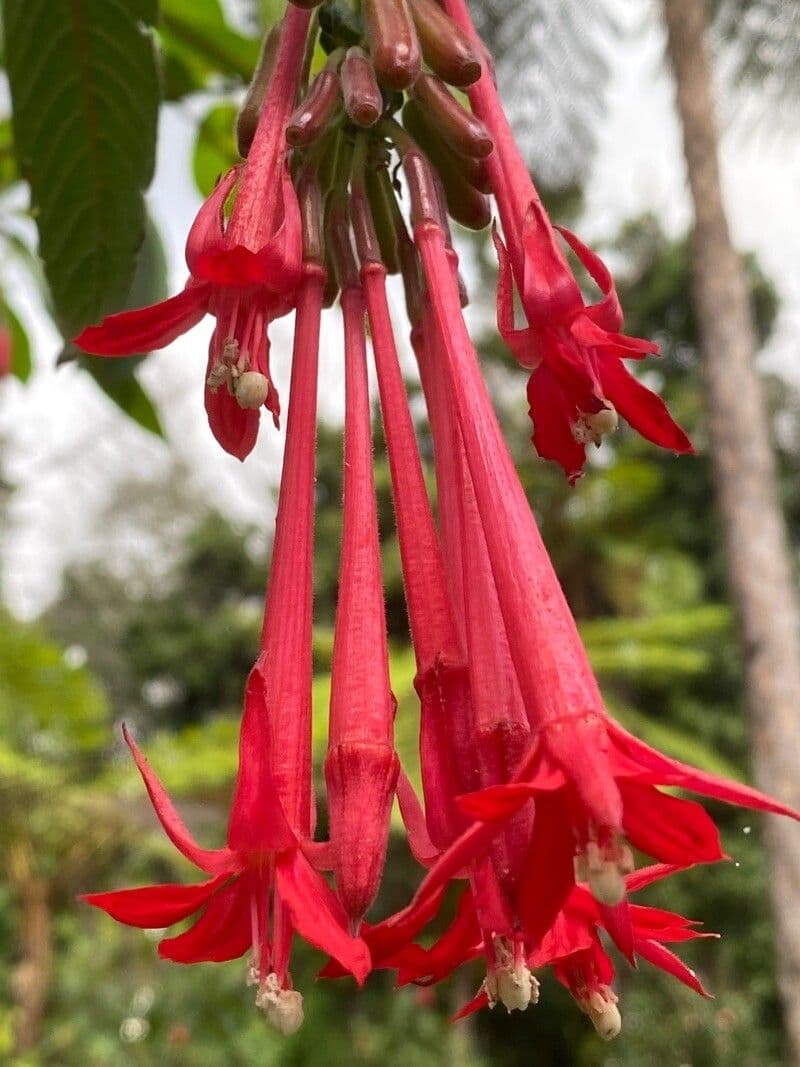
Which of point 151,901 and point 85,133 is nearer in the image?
point 151,901

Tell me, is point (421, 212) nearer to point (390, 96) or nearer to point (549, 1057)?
point (390, 96)

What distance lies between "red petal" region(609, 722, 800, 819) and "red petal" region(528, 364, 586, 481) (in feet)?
0.43

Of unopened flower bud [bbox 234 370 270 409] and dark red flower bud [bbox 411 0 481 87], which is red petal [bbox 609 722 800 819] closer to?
unopened flower bud [bbox 234 370 270 409]

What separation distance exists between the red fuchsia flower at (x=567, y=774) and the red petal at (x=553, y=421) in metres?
0.06

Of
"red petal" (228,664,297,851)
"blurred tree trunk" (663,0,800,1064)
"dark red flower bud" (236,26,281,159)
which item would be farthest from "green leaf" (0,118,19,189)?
"blurred tree trunk" (663,0,800,1064)

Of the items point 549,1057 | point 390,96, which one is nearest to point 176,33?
point 390,96

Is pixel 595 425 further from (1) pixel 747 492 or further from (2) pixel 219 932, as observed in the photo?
(1) pixel 747 492

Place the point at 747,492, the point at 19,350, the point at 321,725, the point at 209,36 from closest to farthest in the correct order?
the point at 209,36, the point at 19,350, the point at 747,492, the point at 321,725

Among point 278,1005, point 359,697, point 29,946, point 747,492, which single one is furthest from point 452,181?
point 29,946

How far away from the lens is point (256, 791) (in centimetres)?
33

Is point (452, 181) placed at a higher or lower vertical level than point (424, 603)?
higher

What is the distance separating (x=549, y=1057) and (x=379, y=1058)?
1.46 metres

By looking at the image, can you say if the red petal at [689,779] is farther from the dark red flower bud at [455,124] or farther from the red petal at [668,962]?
the dark red flower bud at [455,124]

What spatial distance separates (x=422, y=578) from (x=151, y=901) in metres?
0.15
